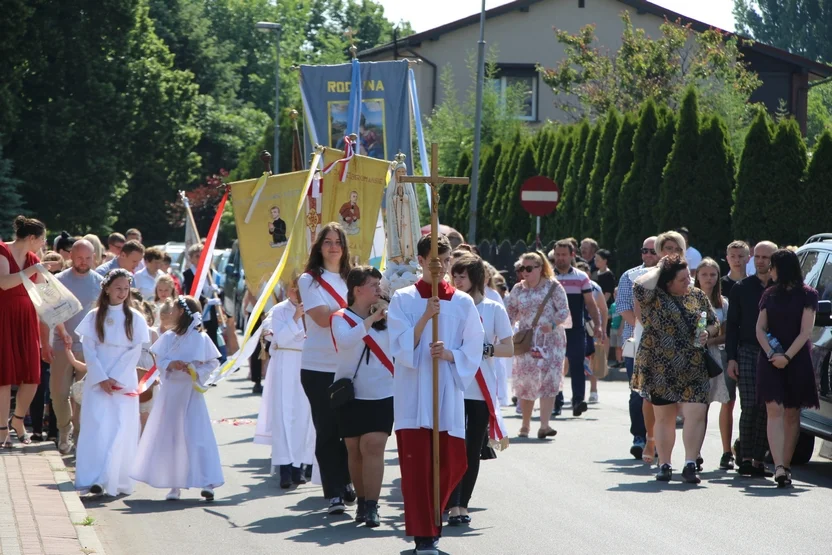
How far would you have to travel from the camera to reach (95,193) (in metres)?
38.5

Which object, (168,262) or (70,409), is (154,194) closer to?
(168,262)

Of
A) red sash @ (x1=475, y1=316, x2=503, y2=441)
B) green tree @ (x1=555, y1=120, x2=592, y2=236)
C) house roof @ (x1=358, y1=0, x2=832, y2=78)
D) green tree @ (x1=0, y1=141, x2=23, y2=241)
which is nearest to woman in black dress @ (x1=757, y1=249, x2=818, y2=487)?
red sash @ (x1=475, y1=316, x2=503, y2=441)

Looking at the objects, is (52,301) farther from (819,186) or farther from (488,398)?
(819,186)

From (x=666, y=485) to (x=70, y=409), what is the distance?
539cm

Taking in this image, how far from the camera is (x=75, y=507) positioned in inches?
354

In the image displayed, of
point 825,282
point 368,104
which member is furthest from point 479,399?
point 368,104

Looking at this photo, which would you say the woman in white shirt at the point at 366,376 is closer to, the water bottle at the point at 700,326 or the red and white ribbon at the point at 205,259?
the red and white ribbon at the point at 205,259

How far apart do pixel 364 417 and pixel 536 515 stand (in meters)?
1.38

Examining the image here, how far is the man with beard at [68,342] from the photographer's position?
1221cm

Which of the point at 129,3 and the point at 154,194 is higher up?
the point at 129,3

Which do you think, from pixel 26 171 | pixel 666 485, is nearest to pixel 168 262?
pixel 666 485

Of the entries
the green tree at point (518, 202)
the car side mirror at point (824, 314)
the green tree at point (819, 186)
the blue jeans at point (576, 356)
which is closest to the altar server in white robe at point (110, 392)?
the car side mirror at point (824, 314)

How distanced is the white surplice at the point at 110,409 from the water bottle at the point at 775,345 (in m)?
4.81

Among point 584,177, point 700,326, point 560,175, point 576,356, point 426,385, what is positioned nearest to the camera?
point 426,385
